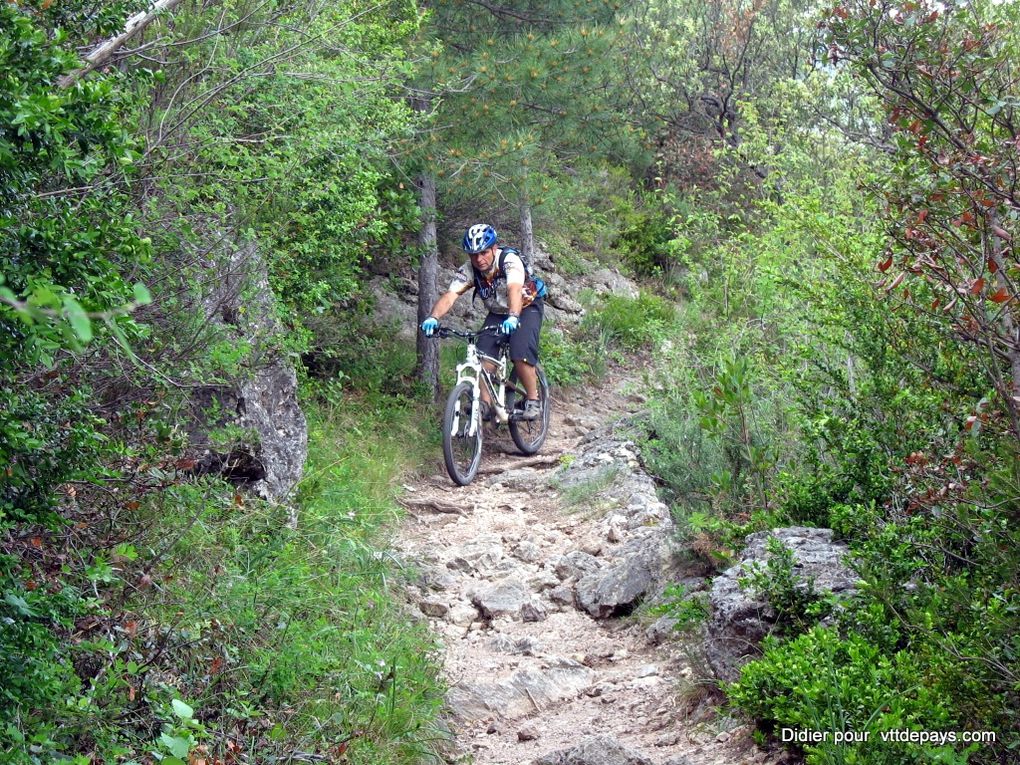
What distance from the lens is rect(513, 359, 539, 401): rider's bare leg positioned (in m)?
10.6

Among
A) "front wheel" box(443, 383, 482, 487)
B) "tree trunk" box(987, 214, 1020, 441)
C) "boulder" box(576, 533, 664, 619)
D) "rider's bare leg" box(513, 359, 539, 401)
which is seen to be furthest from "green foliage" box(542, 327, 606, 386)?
"tree trunk" box(987, 214, 1020, 441)

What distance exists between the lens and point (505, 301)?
10.1 m

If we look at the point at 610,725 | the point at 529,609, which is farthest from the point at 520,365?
the point at 610,725

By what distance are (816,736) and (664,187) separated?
628 inches

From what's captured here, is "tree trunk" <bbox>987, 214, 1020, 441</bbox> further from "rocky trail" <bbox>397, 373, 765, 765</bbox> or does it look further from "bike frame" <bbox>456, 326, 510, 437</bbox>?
"bike frame" <bbox>456, 326, 510, 437</bbox>

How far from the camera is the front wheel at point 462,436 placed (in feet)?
31.0

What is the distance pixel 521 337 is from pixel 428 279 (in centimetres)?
141

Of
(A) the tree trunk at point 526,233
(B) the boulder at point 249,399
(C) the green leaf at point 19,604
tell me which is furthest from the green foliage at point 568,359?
(C) the green leaf at point 19,604

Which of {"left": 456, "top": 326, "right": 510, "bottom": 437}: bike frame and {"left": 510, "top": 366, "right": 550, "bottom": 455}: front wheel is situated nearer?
{"left": 456, "top": 326, "right": 510, "bottom": 437}: bike frame

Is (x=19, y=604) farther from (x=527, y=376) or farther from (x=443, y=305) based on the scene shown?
(x=527, y=376)

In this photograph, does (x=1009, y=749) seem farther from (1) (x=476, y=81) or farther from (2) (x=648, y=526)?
(1) (x=476, y=81)

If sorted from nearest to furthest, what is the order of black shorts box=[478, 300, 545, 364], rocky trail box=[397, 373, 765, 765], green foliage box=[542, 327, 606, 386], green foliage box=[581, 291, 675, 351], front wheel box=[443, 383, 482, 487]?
rocky trail box=[397, 373, 765, 765], front wheel box=[443, 383, 482, 487], black shorts box=[478, 300, 545, 364], green foliage box=[542, 327, 606, 386], green foliage box=[581, 291, 675, 351]

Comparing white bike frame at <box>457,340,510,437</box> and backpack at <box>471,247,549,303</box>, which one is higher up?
backpack at <box>471,247,549,303</box>

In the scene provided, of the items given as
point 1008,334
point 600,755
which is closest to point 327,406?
point 600,755
